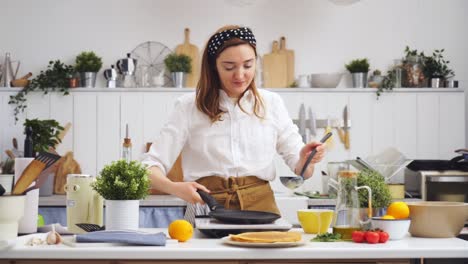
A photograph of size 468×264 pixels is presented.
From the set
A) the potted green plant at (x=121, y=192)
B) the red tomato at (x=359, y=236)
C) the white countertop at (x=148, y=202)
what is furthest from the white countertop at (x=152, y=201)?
the red tomato at (x=359, y=236)

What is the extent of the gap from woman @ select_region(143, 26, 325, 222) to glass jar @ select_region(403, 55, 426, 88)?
277 centimetres

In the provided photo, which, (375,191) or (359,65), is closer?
(375,191)

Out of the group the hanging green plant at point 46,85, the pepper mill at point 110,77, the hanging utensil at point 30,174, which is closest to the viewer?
the hanging utensil at point 30,174

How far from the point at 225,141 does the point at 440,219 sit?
3.12ft

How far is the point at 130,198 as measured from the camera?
2541 mm

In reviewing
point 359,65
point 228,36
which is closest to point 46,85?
point 359,65

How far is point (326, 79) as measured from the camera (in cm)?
577

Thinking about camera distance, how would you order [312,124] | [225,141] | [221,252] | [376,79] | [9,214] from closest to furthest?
[221,252] < [9,214] < [225,141] < [312,124] < [376,79]

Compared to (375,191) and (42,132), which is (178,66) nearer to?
(42,132)

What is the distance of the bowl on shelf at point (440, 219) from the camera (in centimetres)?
257

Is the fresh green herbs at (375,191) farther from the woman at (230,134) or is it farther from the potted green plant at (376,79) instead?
the potted green plant at (376,79)

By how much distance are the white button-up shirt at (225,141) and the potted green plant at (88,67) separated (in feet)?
Answer: 8.73

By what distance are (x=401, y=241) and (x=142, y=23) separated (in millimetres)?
3817

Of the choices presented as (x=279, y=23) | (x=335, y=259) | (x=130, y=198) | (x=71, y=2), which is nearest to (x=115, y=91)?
(x=71, y=2)
